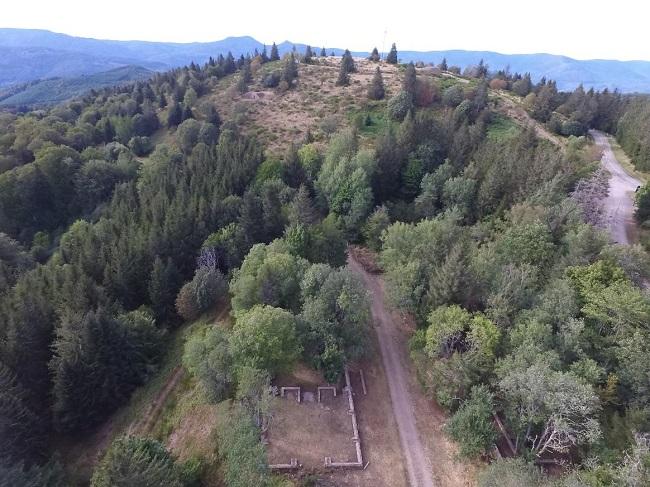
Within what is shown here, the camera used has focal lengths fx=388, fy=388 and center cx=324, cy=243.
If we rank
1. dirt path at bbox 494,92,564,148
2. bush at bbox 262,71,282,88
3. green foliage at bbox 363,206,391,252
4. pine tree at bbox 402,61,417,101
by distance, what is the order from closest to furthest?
green foliage at bbox 363,206,391,252 → dirt path at bbox 494,92,564,148 → pine tree at bbox 402,61,417,101 → bush at bbox 262,71,282,88

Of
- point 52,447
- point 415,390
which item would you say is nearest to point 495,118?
point 415,390

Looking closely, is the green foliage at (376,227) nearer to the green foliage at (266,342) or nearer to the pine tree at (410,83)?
the green foliage at (266,342)

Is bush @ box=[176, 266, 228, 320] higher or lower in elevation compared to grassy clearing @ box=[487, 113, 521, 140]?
lower

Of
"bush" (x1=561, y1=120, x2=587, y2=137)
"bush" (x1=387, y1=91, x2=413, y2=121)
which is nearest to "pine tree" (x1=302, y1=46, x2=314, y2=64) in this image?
"bush" (x1=387, y1=91, x2=413, y2=121)

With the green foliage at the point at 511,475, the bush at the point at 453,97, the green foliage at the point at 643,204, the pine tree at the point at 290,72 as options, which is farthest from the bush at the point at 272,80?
the green foliage at the point at 511,475

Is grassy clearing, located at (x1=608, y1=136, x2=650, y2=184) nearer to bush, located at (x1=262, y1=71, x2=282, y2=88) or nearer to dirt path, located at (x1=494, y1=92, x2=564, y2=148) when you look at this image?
dirt path, located at (x1=494, y1=92, x2=564, y2=148)

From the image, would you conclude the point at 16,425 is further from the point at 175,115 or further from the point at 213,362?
the point at 175,115

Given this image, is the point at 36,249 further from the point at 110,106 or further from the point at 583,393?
the point at 583,393
